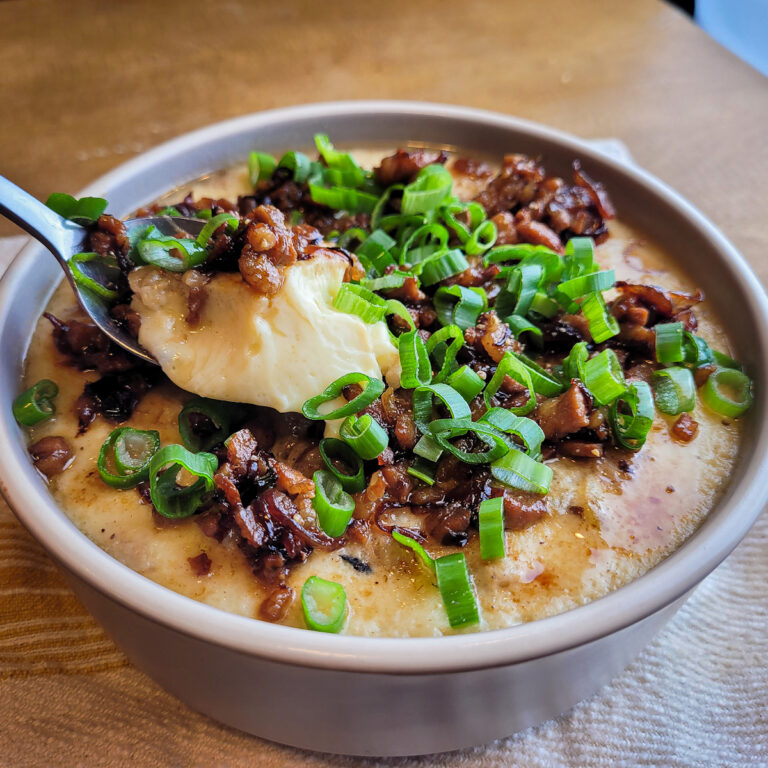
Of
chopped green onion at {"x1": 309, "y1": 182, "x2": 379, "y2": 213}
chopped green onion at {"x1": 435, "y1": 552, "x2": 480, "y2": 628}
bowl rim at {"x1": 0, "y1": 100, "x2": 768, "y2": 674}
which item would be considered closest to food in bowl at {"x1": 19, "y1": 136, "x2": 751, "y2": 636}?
chopped green onion at {"x1": 435, "y1": 552, "x2": 480, "y2": 628}

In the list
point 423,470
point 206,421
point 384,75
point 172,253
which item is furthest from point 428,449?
point 384,75

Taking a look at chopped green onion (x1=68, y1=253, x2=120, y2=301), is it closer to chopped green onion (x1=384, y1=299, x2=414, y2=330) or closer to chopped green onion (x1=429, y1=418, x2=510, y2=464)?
chopped green onion (x1=384, y1=299, x2=414, y2=330)

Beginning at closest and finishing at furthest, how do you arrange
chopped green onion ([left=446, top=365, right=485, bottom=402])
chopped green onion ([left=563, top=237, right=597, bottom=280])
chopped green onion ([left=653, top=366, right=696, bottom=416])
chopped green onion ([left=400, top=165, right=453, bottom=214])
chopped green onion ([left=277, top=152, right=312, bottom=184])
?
chopped green onion ([left=446, top=365, right=485, bottom=402]) < chopped green onion ([left=653, top=366, right=696, bottom=416]) < chopped green onion ([left=563, top=237, right=597, bottom=280]) < chopped green onion ([left=400, top=165, right=453, bottom=214]) < chopped green onion ([left=277, top=152, right=312, bottom=184])

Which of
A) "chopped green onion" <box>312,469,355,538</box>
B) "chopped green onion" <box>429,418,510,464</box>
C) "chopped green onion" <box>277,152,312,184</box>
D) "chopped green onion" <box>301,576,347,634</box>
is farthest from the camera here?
"chopped green onion" <box>277,152,312,184</box>

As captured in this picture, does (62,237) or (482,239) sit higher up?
(62,237)

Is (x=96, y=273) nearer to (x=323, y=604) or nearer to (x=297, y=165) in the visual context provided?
(x=297, y=165)

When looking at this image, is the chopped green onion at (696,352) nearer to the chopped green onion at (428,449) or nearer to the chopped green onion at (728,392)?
the chopped green onion at (728,392)
